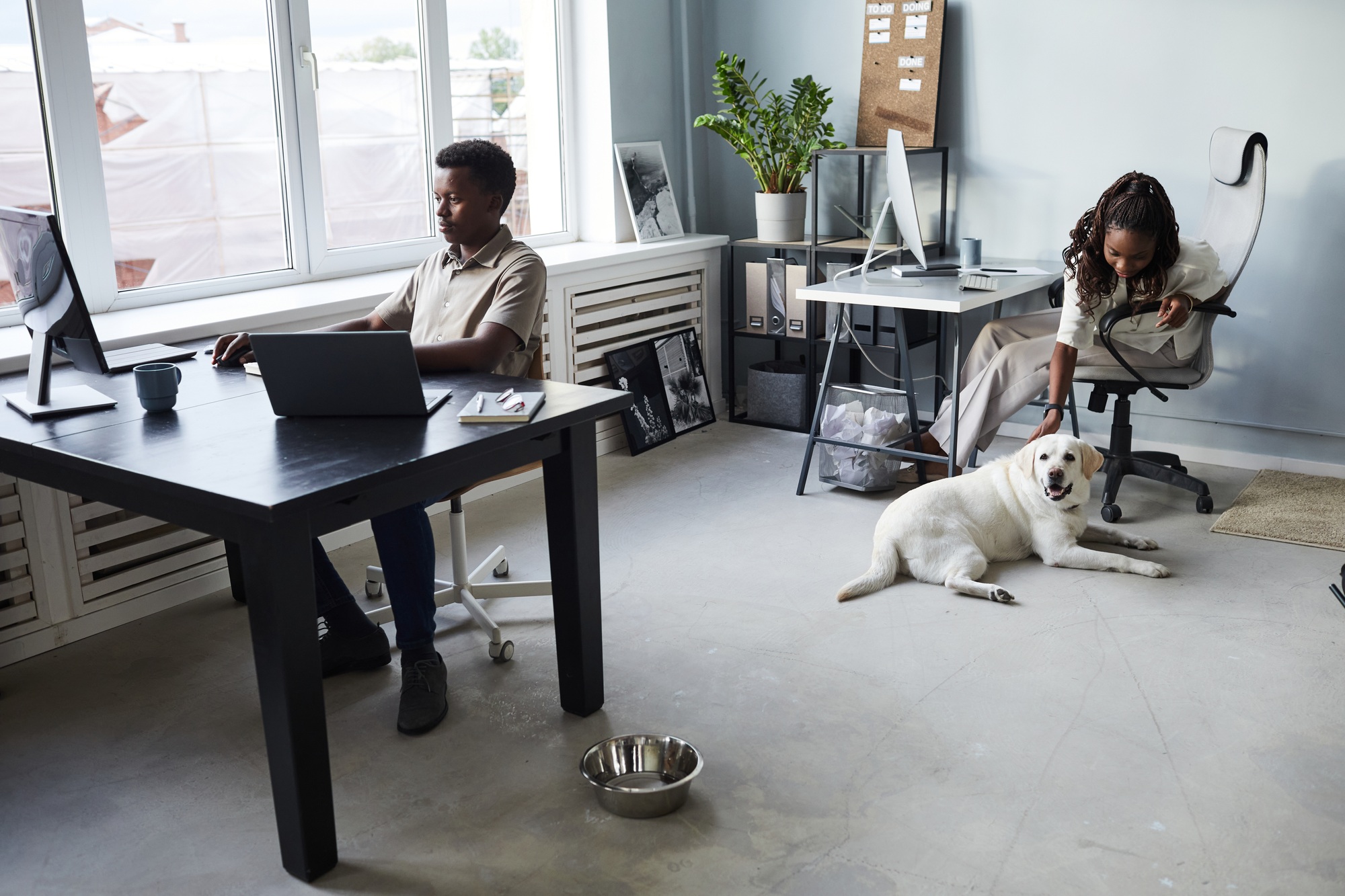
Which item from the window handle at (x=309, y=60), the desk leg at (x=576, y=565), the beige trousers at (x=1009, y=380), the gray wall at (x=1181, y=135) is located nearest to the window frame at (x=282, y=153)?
the window handle at (x=309, y=60)

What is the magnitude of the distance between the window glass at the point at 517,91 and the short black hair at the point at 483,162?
5.24ft

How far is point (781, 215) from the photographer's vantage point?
15.4ft

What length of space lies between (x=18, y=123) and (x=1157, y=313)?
337 centimetres

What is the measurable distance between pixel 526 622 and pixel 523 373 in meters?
0.66

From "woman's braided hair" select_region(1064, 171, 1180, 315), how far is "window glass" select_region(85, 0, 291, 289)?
2.60 metres

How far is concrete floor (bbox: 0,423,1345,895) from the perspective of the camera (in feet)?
6.41

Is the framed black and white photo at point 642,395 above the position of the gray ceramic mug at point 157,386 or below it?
below

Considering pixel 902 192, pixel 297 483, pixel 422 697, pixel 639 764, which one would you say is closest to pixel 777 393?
pixel 902 192

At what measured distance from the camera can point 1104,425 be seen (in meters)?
4.41

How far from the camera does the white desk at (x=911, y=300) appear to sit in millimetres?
3600

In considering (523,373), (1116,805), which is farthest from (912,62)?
(1116,805)

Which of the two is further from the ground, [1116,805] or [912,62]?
[912,62]

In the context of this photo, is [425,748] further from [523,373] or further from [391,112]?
[391,112]

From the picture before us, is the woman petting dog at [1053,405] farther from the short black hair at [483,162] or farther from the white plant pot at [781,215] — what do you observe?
the short black hair at [483,162]
